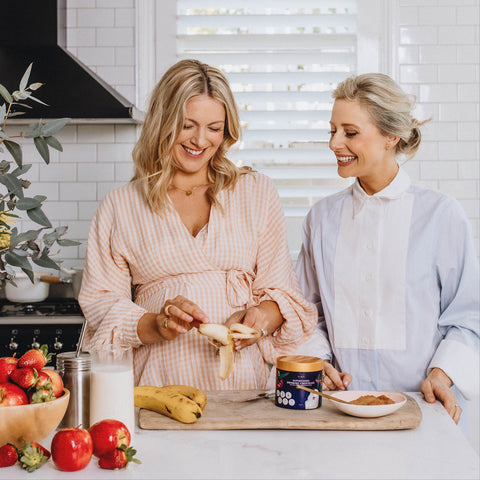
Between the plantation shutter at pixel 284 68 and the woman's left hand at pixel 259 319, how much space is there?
5.09ft

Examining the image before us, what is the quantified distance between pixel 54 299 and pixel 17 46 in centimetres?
126

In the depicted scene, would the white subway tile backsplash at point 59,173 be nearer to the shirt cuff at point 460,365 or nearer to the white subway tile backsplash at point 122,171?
the white subway tile backsplash at point 122,171

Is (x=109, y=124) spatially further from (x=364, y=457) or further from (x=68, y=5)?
(x=364, y=457)

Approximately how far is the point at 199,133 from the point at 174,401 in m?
0.91

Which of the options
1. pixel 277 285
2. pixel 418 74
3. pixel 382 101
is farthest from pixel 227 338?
pixel 418 74

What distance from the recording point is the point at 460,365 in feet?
7.12

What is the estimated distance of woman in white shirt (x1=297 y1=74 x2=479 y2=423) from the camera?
7.62ft

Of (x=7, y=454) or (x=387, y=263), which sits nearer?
(x=7, y=454)

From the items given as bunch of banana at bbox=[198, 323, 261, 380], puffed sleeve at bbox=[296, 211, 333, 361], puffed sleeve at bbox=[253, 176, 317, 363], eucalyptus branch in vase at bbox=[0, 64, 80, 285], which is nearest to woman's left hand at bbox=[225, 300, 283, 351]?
puffed sleeve at bbox=[253, 176, 317, 363]

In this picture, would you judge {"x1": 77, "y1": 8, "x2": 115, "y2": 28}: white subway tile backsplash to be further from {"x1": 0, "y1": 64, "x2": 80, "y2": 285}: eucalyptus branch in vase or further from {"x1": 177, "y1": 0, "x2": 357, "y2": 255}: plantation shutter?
{"x1": 0, "y1": 64, "x2": 80, "y2": 285}: eucalyptus branch in vase

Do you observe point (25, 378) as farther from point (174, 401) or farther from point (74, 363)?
point (174, 401)

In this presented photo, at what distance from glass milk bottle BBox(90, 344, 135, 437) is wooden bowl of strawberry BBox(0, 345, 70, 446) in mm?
123

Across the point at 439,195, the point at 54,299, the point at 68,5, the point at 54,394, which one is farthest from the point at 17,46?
the point at 54,394

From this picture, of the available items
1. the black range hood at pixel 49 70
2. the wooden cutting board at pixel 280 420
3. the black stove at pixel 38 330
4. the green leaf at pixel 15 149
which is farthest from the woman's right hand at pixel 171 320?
the black range hood at pixel 49 70
